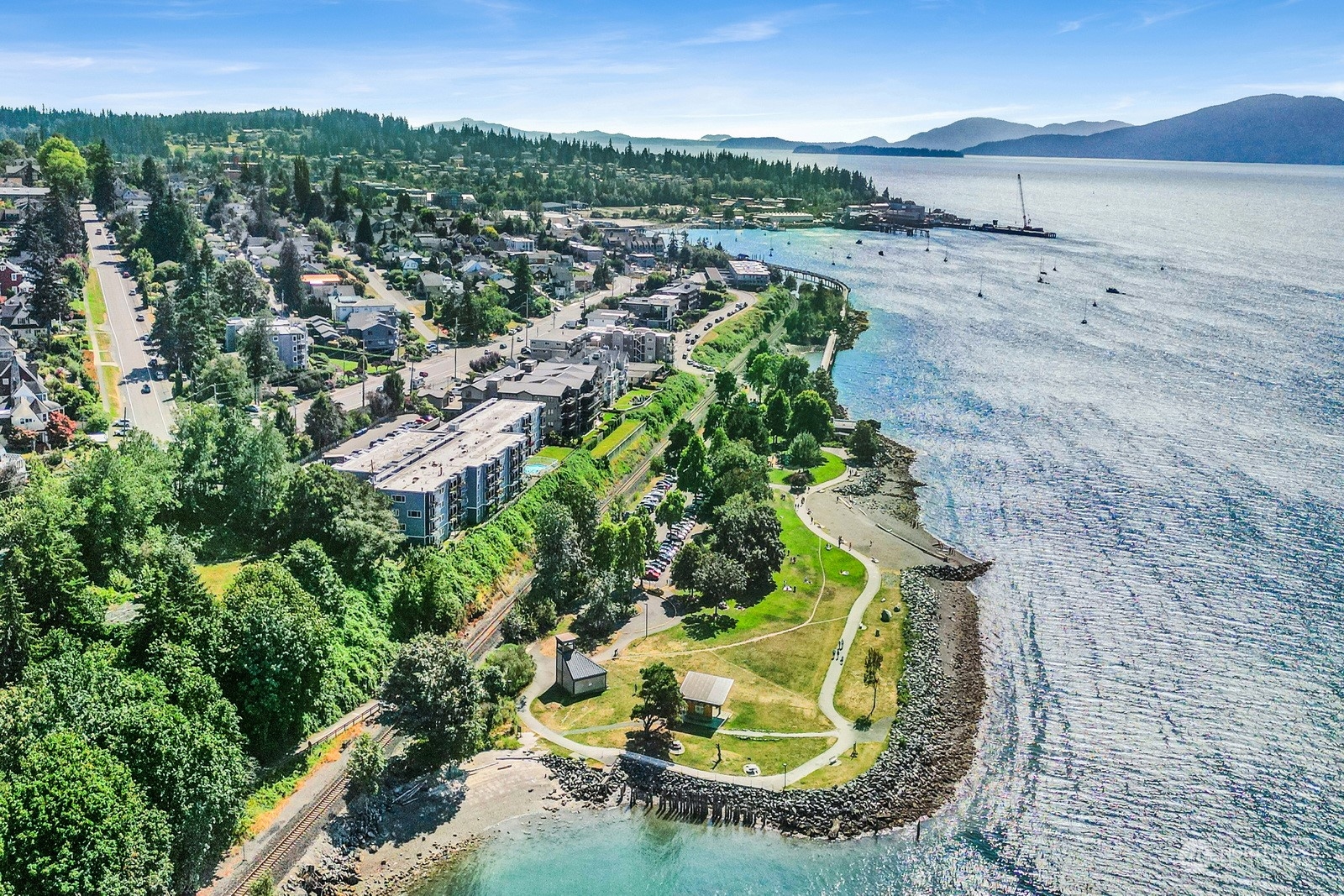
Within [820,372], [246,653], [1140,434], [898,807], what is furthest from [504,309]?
[898,807]

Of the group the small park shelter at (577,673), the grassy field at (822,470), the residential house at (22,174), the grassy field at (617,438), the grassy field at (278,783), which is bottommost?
the grassy field at (278,783)

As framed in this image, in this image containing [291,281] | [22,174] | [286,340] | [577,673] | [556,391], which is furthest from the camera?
[22,174]

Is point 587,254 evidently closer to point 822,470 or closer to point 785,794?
point 822,470

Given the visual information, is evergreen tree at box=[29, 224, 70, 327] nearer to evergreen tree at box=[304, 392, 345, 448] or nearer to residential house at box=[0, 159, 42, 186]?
evergreen tree at box=[304, 392, 345, 448]

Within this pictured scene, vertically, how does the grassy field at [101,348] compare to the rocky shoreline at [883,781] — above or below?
above

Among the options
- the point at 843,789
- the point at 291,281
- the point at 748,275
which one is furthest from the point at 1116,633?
the point at 748,275

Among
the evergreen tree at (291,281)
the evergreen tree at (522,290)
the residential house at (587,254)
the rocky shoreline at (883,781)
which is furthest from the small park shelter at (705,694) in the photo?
the residential house at (587,254)

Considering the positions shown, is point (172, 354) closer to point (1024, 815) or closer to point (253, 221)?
point (253, 221)

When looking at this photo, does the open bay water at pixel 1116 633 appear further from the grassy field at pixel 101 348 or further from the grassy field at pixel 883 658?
the grassy field at pixel 101 348
